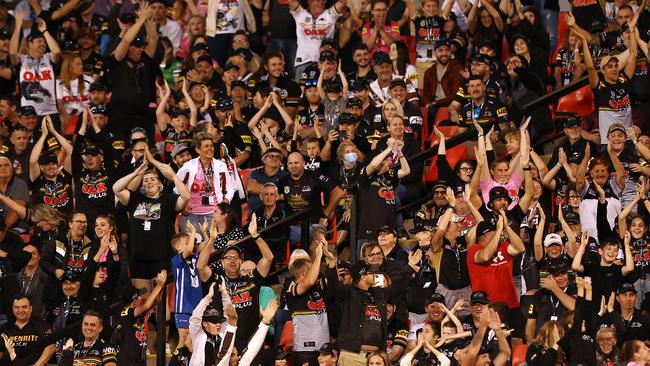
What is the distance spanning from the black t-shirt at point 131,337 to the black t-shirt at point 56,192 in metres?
2.66

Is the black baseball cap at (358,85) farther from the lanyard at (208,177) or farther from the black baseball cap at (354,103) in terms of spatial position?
the lanyard at (208,177)

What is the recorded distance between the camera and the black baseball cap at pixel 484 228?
18.1 meters

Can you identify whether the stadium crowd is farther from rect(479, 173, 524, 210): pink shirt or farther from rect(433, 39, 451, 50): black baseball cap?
rect(433, 39, 451, 50): black baseball cap

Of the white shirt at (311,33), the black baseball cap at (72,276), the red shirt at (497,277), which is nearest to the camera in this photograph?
the red shirt at (497,277)

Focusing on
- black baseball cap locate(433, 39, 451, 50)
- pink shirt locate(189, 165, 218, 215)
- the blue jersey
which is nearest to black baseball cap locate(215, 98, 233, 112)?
pink shirt locate(189, 165, 218, 215)

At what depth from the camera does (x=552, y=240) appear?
18.2 meters

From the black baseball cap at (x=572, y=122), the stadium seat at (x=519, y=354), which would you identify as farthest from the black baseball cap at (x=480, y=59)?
the stadium seat at (x=519, y=354)

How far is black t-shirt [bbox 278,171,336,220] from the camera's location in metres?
19.2

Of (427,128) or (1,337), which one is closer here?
(1,337)

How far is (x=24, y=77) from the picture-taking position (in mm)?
23062

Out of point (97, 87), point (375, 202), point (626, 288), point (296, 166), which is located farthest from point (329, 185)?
point (97, 87)

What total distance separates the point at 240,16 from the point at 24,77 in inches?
121

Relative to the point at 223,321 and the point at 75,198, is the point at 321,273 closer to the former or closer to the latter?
the point at 223,321

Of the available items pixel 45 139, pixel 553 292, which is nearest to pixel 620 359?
pixel 553 292
